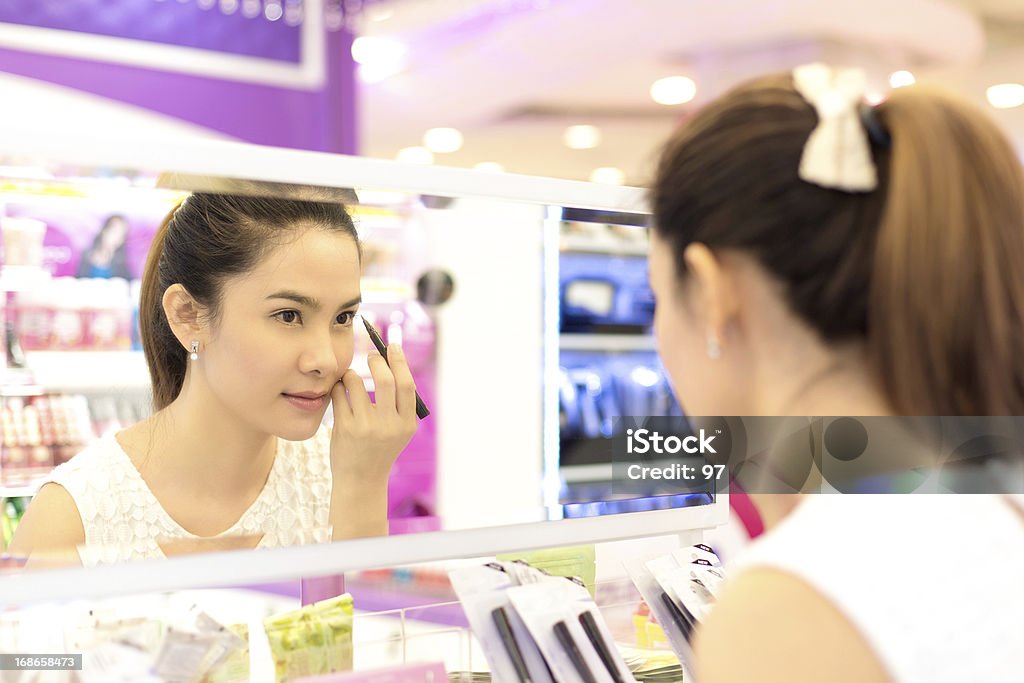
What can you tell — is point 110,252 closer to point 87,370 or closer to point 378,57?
point 87,370

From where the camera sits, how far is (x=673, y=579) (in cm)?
125

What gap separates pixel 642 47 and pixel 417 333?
4.96 m

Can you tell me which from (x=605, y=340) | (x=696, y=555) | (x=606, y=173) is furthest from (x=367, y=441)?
(x=606, y=173)

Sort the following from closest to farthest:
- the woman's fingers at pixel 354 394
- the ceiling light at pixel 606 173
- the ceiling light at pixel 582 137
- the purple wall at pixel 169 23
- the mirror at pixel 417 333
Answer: the mirror at pixel 417 333 < the woman's fingers at pixel 354 394 < the purple wall at pixel 169 23 < the ceiling light at pixel 582 137 < the ceiling light at pixel 606 173

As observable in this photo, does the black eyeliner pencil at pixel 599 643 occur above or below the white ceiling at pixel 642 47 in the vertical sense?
below

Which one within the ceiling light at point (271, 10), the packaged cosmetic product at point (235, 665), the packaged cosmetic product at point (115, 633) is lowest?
the packaged cosmetic product at point (235, 665)

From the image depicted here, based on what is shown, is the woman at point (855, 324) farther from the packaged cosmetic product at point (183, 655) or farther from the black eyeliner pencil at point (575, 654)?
the packaged cosmetic product at point (183, 655)

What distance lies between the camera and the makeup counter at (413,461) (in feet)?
3.11

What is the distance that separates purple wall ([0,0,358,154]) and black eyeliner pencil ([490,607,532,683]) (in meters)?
3.42

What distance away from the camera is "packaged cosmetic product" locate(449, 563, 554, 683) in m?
1.10

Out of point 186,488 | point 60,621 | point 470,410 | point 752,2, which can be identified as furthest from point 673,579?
point 752,2

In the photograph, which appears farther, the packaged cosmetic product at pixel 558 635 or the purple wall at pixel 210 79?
the purple wall at pixel 210 79

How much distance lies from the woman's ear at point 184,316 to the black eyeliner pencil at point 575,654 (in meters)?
0.50

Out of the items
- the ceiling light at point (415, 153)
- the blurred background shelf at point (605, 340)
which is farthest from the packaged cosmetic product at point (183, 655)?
the ceiling light at point (415, 153)
